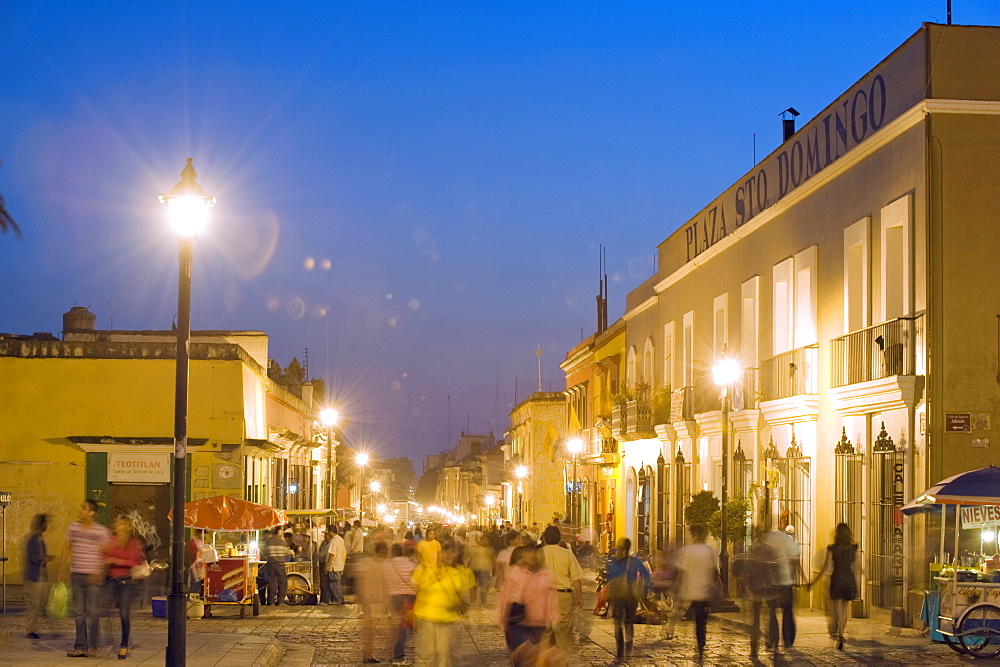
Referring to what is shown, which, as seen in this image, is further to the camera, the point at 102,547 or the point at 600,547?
the point at 600,547

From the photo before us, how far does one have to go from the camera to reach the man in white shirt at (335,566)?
26.3 m

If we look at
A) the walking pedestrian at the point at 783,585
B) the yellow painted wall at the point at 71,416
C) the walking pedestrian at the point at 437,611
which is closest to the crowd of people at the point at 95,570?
the walking pedestrian at the point at 437,611

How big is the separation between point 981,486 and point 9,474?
22.5 meters

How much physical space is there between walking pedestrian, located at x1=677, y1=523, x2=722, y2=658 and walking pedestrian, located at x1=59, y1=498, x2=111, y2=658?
6.93 m

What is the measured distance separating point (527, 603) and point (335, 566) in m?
15.3

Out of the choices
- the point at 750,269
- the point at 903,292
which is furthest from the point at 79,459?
the point at 903,292

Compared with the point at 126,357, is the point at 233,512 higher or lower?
lower

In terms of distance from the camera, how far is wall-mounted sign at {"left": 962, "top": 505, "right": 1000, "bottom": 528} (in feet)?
55.5

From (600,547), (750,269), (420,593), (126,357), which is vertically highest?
(750,269)

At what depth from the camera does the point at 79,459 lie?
30.7m

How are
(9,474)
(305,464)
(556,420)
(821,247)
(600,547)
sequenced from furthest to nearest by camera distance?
1. (556,420)
2. (305,464)
3. (600,547)
4. (9,474)
5. (821,247)

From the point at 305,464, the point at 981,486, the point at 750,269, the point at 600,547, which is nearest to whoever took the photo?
the point at 981,486

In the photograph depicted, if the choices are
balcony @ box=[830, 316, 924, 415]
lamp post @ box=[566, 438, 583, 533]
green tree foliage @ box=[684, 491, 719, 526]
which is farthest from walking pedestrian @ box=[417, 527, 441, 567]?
lamp post @ box=[566, 438, 583, 533]

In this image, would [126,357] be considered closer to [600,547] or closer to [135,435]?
[135,435]
